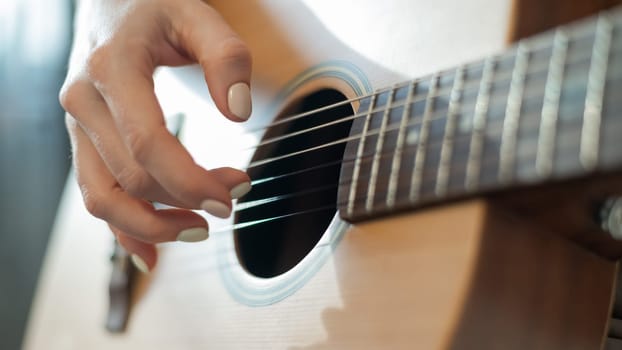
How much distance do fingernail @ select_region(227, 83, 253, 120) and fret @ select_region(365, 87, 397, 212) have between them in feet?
0.49

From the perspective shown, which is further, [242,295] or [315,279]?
[242,295]

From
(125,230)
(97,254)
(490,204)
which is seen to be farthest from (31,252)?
(490,204)

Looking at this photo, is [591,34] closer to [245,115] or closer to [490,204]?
[490,204]

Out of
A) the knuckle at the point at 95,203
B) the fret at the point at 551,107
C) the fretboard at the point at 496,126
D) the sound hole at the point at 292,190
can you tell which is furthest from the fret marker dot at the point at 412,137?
the knuckle at the point at 95,203

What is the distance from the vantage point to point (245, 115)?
Answer: 66 cm

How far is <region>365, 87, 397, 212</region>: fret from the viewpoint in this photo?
56 cm

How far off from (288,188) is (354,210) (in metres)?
0.26

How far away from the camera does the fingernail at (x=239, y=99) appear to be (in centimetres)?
64

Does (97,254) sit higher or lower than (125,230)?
lower

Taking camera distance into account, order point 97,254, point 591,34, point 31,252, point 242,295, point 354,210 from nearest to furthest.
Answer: point 591,34 < point 354,210 < point 242,295 < point 97,254 < point 31,252

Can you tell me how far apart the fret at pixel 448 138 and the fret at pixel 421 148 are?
2 centimetres

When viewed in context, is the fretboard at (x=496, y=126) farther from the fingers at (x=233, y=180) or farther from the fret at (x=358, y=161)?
the fingers at (x=233, y=180)

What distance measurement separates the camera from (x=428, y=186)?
505 millimetres

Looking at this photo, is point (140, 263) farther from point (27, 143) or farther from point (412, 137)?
point (27, 143)
